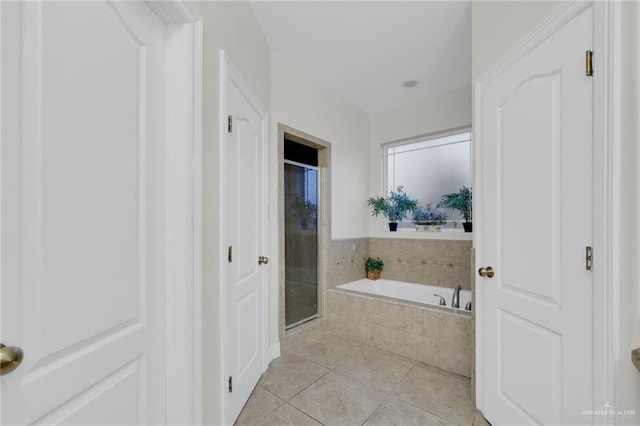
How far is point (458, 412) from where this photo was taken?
69.1 inches

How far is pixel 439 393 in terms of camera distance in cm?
195

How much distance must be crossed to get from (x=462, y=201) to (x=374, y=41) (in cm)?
182

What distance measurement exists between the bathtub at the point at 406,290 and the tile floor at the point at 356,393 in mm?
817

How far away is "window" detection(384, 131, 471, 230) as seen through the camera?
330cm

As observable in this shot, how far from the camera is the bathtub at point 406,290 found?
120 inches

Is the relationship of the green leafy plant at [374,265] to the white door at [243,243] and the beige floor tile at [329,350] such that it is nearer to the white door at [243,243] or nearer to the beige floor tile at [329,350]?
the beige floor tile at [329,350]

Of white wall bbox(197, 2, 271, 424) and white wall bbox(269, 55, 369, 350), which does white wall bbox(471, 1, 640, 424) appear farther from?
white wall bbox(269, 55, 369, 350)

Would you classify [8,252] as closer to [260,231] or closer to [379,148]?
[260,231]

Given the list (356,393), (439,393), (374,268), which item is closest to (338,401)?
(356,393)

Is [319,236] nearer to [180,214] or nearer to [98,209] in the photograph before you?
[180,214]

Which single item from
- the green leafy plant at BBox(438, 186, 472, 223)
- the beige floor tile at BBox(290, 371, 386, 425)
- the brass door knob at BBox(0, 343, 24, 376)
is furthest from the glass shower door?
the brass door knob at BBox(0, 343, 24, 376)

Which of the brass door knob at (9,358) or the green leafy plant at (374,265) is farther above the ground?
the brass door knob at (9,358)

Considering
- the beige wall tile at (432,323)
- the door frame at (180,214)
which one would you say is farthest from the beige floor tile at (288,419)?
the beige wall tile at (432,323)

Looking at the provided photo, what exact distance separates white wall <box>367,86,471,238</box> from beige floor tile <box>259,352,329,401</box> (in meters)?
1.92
